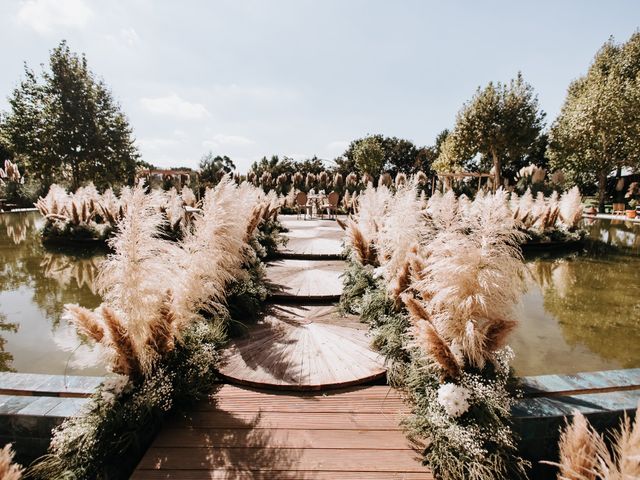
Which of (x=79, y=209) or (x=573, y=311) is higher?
(x=79, y=209)

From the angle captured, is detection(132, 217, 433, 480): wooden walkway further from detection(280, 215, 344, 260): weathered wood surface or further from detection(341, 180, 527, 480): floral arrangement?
detection(280, 215, 344, 260): weathered wood surface

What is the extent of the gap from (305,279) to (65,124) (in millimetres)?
21046

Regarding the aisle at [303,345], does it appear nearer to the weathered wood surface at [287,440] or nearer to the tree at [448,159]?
the weathered wood surface at [287,440]

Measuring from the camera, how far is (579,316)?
5414 mm

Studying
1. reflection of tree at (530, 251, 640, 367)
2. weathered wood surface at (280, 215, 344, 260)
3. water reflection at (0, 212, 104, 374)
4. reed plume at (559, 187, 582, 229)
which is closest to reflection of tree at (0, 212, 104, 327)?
water reflection at (0, 212, 104, 374)

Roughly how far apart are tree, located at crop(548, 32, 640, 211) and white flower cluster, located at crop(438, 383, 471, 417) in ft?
72.9

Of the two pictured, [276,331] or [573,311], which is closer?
[276,331]

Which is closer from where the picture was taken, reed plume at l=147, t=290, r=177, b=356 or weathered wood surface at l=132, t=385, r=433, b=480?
weathered wood surface at l=132, t=385, r=433, b=480

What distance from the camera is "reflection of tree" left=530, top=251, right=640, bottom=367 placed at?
4.50m

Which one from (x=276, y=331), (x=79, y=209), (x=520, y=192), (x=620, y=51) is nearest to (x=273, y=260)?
(x=276, y=331)

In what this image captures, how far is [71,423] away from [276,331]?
2115 mm

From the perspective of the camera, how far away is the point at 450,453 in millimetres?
2172

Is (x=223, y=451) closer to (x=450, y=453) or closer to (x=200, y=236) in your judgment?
(x=450, y=453)

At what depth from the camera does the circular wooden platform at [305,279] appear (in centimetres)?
515
